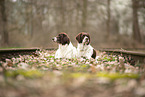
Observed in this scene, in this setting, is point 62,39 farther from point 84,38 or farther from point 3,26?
point 3,26

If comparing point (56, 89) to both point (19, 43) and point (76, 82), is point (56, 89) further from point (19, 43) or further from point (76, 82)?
point (19, 43)

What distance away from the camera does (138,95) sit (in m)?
1.99

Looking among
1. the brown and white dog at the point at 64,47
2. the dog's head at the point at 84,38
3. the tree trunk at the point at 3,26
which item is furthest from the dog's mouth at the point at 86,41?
the tree trunk at the point at 3,26

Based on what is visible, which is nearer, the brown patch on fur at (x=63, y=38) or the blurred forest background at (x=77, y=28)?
the brown patch on fur at (x=63, y=38)

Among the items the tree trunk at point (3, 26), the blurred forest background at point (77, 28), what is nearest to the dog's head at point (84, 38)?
the blurred forest background at point (77, 28)

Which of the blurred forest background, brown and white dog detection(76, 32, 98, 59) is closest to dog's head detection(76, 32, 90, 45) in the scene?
brown and white dog detection(76, 32, 98, 59)

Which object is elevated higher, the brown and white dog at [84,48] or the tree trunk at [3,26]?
the tree trunk at [3,26]

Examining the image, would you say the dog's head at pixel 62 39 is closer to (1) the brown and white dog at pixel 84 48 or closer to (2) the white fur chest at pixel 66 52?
(2) the white fur chest at pixel 66 52

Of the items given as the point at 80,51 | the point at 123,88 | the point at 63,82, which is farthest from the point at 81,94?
the point at 80,51

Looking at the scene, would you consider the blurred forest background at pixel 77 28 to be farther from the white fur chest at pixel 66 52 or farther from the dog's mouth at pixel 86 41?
the dog's mouth at pixel 86 41

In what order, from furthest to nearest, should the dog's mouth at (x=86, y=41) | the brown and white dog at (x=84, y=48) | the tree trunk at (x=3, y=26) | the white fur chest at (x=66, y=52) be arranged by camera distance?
1. the tree trunk at (x=3, y=26)
2. the white fur chest at (x=66, y=52)
3. the brown and white dog at (x=84, y=48)
4. the dog's mouth at (x=86, y=41)

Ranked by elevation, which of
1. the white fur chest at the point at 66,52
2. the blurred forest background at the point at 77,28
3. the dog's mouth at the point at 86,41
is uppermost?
the blurred forest background at the point at 77,28

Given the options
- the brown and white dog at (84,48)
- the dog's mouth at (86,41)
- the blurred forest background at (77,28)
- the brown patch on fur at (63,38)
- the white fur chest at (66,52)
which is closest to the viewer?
the dog's mouth at (86,41)

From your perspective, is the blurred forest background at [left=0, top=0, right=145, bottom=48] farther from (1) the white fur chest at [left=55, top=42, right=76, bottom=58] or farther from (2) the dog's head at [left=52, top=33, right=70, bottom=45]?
(2) the dog's head at [left=52, top=33, right=70, bottom=45]
